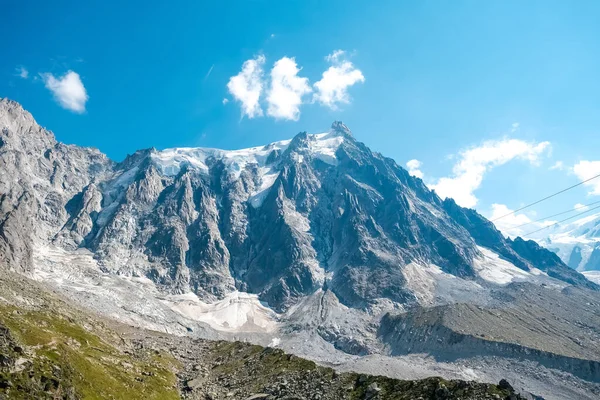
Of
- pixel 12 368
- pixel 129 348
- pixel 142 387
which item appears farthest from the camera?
pixel 129 348

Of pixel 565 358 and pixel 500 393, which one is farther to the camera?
pixel 565 358

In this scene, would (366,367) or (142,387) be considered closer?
(142,387)

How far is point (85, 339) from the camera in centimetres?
7188

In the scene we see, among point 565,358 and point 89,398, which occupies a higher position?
point 89,398

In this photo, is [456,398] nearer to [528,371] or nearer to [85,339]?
[85,339]

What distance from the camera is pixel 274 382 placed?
61438 mm

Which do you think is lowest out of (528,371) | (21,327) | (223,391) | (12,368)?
(528,371)

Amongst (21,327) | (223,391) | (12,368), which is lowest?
(223,391)

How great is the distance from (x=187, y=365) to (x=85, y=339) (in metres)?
22.9

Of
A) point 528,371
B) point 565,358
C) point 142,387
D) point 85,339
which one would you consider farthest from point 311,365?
point 565,358

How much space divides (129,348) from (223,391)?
3178 cm

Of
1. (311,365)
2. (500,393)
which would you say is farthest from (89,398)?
(500,393)

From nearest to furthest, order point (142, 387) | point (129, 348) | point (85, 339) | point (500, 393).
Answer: point (500, 393)
point (142, 387)
point (85, 339)
point (129, 348)

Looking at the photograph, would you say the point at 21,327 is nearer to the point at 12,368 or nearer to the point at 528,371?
the point at 12,368
